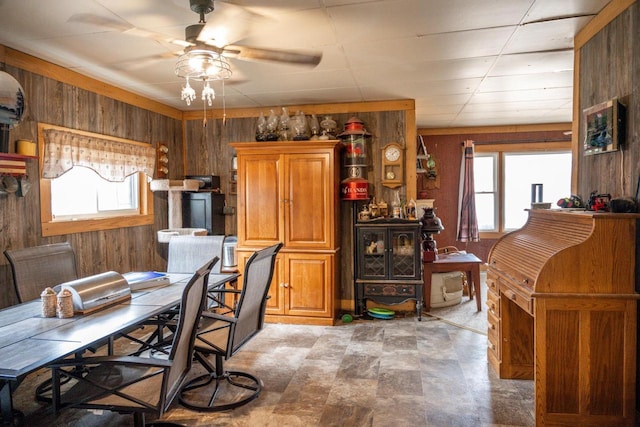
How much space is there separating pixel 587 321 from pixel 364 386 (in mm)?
1444

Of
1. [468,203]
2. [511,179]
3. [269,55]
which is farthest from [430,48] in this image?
[511,179]

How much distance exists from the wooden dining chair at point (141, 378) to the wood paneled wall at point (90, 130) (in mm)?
1599

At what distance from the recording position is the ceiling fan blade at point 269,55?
275 cm

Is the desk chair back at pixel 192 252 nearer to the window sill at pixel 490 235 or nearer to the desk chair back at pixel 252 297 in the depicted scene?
the desk chair back at pixel 252 297

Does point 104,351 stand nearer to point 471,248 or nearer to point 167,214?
point 167,214

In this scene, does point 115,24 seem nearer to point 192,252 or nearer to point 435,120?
point 192,252

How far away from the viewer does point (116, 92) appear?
407 centimetres

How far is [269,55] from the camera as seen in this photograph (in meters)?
2.82

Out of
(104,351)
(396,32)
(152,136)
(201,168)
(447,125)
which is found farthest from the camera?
(447,125)

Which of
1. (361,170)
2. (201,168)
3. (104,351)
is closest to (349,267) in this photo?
(361,170)

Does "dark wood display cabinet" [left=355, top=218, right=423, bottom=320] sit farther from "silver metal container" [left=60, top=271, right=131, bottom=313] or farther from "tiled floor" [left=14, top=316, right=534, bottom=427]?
"silver metal container" [left=60, top=271, right=131, bottom=313]

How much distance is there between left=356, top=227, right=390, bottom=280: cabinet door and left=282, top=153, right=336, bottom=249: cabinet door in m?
0.38

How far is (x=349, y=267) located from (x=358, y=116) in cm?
168

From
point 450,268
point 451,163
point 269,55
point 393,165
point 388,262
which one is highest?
point 269,55
